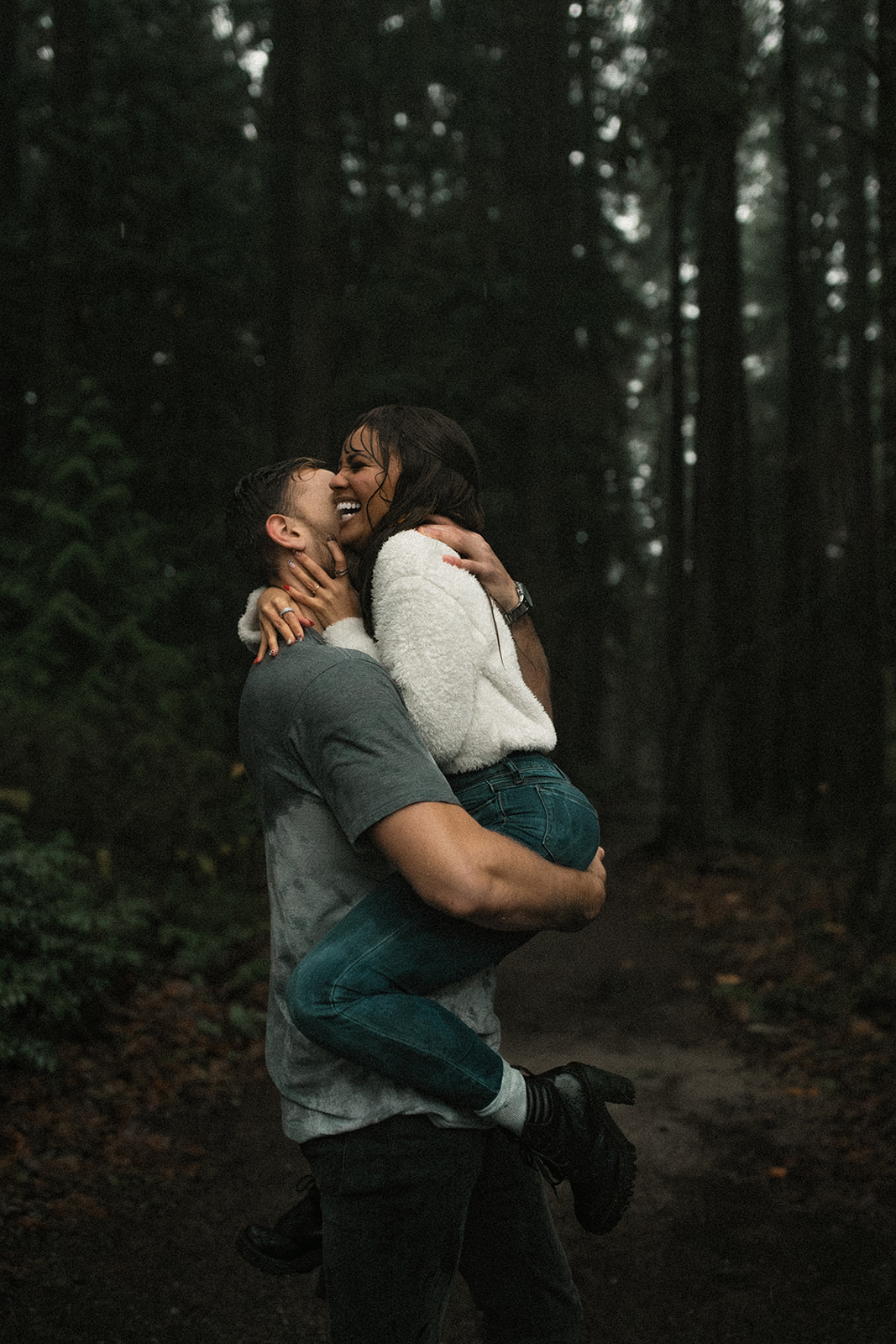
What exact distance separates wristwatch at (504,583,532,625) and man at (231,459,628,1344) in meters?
0.59

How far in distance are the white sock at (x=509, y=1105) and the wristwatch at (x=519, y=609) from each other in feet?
3.41

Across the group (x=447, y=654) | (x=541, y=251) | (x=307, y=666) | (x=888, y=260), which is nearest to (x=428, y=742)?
(x=447, y=654)

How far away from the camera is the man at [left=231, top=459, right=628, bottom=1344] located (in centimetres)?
214

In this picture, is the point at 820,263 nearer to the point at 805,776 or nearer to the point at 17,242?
the point at 805,776

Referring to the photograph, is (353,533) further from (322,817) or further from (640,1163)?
(640,1163)

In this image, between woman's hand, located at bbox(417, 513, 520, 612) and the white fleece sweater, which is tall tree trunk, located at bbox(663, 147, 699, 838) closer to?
woman's hand, located at bbox(417, 513, 520, 612)

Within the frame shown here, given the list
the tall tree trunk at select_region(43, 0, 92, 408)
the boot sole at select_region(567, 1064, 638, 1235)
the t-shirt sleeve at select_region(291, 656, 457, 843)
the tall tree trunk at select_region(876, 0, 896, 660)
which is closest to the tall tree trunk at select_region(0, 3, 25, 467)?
the tall tree trunk at select_region(43, 0, 92, 408)

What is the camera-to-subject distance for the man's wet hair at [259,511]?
8.51ft

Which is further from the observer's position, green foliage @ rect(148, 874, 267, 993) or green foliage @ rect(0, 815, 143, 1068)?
green foliage @ rect(148, 874, 267, 993)

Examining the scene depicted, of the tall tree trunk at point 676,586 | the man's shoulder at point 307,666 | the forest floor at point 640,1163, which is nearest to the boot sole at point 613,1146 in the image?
the man's shoulder at point 307,666

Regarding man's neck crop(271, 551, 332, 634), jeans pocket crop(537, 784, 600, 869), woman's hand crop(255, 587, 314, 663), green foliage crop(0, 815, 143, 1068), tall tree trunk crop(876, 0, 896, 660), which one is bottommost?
green foliage crop(0, 815, 143, 1068)

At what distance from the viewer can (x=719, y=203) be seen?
1441 centimetres

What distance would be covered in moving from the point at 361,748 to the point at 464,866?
0.29m

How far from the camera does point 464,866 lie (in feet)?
6.89
